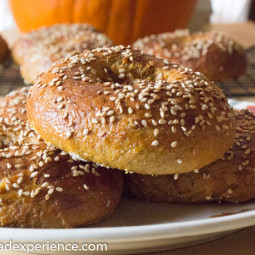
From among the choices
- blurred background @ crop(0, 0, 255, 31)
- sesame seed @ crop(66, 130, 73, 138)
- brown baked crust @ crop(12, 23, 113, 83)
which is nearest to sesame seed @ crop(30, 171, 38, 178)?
sesame seed @ crop(66, 130, 73, 138)

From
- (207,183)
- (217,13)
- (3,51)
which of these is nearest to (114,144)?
(207,183)

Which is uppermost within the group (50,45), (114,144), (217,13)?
(114,144)

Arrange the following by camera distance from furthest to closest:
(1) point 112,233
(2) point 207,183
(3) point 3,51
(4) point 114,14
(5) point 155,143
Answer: (4) point 114,14
(3) point 3,51
(2) point 207,183
(5) point 155,143
(1) point 112,233

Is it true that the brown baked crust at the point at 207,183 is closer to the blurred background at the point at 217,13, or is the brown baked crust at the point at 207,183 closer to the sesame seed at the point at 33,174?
the sesame seed at the point at 33,174

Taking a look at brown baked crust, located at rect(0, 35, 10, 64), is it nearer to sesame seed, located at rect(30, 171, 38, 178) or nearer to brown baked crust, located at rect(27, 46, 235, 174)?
brown baked crust, located at rect(27, 46, 235, 174)

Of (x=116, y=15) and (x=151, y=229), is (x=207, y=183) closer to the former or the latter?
(x=151, y=229)

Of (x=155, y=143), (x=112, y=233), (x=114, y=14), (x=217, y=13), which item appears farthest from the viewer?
(x=217, y=13)
